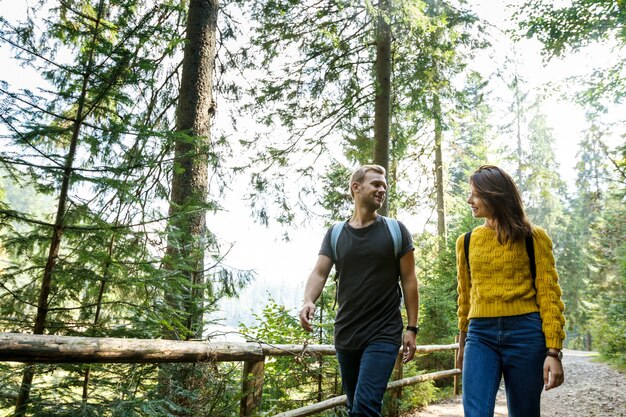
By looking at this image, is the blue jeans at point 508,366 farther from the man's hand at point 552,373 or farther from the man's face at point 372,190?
the man's face at point 372,190

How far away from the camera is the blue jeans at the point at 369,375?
2371mm

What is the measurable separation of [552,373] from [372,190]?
4.80 feet

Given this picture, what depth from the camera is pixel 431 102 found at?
29.1ft

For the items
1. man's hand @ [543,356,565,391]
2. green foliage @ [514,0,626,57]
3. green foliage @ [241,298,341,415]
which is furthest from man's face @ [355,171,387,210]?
green foliage @ [514,0,626,57]

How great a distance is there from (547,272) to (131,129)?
3.04m

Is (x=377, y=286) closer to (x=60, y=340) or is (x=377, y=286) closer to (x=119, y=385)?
(x=60, y=340)

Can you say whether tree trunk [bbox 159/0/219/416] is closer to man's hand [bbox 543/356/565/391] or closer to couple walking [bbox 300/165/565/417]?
couple walking [bbox 300/165/565/417]

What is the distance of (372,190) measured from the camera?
2891 mm

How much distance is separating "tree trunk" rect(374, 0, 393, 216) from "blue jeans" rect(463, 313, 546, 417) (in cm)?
558

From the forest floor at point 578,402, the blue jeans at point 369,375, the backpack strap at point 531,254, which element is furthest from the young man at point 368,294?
the forest floor at point 578,402

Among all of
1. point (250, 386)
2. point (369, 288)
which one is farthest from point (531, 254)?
point (250, 386)

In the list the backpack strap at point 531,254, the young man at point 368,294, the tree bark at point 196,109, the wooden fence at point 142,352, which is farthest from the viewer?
the tree bark at point 196,109

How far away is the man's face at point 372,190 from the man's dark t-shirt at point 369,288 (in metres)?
0.15

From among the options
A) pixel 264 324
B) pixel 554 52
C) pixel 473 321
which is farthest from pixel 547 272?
pixel 554 52
